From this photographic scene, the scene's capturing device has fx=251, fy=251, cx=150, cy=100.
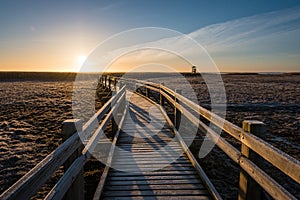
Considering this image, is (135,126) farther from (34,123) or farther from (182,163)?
(34,123)

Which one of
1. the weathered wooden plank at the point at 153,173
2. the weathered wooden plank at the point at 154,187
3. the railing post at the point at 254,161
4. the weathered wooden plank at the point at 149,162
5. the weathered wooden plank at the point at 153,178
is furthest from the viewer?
the weathered wooden plank at the point at 149,162

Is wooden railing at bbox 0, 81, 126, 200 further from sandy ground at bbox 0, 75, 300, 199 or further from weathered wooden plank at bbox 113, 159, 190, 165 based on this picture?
sandy ground at bbox 0, 75, 300, 199

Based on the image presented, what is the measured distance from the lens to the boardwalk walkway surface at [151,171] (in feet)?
12.3

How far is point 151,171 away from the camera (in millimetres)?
4539

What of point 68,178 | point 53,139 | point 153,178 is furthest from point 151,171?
point 53,139

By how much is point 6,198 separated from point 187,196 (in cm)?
281

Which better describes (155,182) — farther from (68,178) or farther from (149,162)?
(68,178)

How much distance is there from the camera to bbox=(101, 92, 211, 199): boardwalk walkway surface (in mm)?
3754

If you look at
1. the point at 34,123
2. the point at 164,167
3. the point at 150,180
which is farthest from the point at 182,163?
the point at 34,123

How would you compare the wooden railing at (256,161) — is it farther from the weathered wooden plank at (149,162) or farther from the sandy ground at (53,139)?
the sandy ground at (53,139)

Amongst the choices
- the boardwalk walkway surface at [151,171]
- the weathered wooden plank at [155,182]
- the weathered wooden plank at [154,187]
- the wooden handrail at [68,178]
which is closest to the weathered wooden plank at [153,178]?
the boardwalk walkway surface at [151,171]

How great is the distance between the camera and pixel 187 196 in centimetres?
365

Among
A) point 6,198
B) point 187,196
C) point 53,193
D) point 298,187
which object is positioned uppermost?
point 6,198

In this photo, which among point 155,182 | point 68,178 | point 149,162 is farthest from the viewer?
point 149,162
